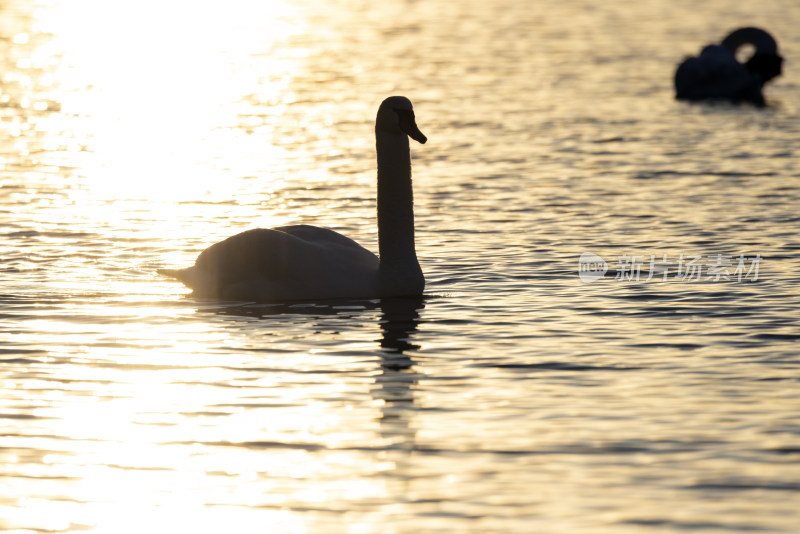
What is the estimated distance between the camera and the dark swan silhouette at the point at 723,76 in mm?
35719

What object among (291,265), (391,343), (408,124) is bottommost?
(391,343)

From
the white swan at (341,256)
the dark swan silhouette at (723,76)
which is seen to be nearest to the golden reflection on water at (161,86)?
the white swan at (341,256)

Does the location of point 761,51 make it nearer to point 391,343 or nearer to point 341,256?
point 341,256

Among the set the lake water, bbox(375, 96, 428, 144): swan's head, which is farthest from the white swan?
the lake water

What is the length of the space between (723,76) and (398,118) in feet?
77.7

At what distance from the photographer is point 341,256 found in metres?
14.2

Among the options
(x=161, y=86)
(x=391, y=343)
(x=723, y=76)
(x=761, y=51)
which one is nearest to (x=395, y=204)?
(x=391, y=343)

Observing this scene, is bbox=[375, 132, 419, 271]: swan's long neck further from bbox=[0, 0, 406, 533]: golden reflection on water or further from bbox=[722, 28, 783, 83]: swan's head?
bbox=[722, 28, 783, 83]: swan's head

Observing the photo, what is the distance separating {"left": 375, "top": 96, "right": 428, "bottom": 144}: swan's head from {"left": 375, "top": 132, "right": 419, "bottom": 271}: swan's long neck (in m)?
0.08

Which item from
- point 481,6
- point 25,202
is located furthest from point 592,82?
point 481,6

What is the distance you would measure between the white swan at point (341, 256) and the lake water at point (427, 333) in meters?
0.27

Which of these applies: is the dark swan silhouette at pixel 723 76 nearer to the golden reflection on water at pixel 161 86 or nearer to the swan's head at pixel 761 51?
the swan's head at pixel 761 51

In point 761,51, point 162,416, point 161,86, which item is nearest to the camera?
point 162,416

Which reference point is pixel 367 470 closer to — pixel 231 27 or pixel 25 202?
pixel 25 202
